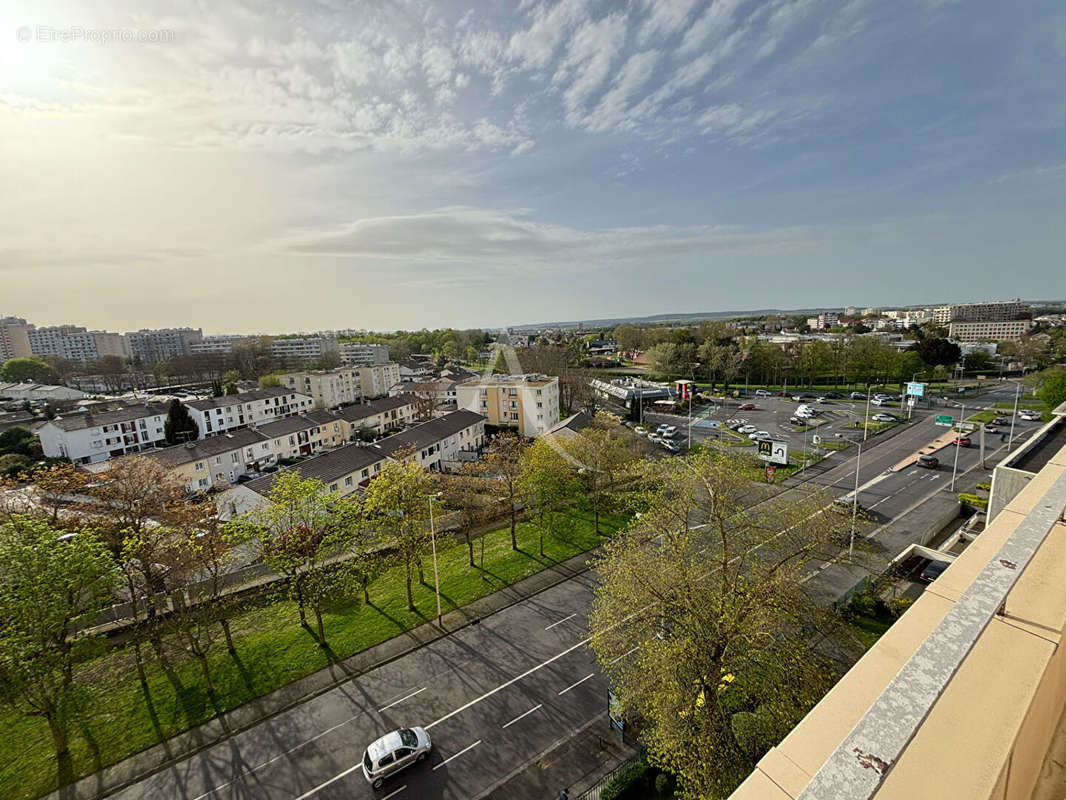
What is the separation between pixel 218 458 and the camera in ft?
114

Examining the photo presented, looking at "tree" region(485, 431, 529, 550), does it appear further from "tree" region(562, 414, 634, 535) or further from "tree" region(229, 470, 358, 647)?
"tree" region(229, 470, 358, 647)

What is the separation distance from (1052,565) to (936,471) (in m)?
35.2

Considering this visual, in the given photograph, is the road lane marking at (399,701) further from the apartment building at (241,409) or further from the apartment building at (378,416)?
the apartment building at (241,409)

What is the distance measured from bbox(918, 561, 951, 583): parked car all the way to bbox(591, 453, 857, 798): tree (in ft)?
33.6

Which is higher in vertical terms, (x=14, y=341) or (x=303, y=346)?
(x=14, y=341)

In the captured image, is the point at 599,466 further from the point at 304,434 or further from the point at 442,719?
the point at 304,434

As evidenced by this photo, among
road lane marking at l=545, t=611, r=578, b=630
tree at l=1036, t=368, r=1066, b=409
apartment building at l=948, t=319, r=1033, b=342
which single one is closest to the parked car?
road lane marking at l=545, t=611, r=578, b=630

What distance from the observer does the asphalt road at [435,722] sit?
11578mm

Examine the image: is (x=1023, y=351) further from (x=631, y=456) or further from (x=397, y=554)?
(x=397, y=554)

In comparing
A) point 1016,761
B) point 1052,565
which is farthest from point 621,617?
point 1016,761

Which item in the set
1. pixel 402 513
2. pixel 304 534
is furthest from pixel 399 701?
pixel 402 513

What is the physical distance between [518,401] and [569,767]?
34286mm

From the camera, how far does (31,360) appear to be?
3334 inches

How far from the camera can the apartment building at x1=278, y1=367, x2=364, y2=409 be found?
63.8m
